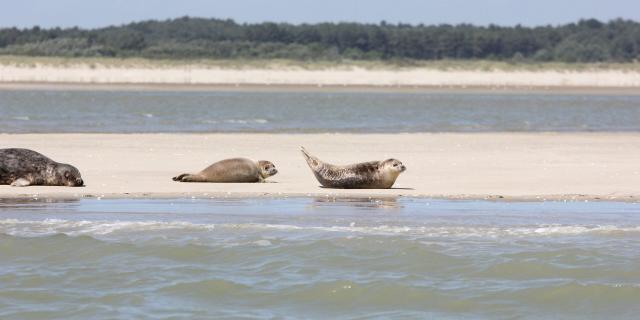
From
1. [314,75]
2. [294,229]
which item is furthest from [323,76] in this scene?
[294,229]

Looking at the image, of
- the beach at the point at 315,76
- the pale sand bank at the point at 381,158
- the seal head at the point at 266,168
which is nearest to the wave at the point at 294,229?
the pale sand bank at the point at 381,158

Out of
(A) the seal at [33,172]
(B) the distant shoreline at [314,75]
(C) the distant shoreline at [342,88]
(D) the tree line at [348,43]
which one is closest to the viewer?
(A) the seal at [33,172]

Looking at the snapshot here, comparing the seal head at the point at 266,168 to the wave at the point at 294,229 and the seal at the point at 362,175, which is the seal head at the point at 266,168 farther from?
the wave at the point at 294,229

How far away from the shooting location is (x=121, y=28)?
106688 millimetres

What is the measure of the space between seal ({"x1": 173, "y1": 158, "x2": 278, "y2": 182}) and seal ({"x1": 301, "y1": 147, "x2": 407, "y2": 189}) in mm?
817

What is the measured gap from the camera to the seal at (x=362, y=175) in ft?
44.6

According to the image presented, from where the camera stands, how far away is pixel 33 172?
13.8 meters

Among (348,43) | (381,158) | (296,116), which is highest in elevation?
(348,43)

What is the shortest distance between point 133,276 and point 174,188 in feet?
14.8

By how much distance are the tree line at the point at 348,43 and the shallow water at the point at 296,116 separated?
3644cm

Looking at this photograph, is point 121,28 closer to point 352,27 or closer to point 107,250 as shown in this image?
point 352,27

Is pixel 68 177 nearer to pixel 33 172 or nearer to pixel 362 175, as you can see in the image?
pixel 33 172

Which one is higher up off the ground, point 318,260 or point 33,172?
point 33,172

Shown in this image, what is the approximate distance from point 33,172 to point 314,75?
58065 millimetres
